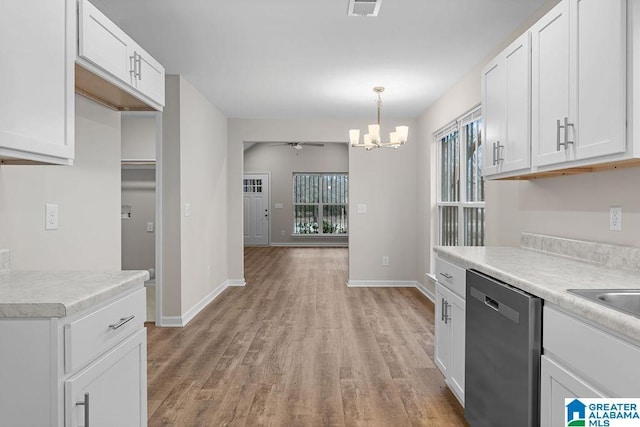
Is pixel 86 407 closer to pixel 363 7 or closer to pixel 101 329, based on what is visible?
pixel 101 329

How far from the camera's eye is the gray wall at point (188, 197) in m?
4.22

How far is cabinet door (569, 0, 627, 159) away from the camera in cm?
160

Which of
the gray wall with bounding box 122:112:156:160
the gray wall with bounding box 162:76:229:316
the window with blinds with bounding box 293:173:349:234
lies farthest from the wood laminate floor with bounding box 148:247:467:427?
the window with blinds with bounding box 293:173:349:234

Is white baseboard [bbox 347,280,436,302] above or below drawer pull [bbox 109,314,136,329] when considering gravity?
below

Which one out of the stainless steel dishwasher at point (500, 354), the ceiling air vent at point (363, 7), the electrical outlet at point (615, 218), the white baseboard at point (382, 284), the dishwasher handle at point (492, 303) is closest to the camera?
the stainless steel dishwasher at point (500, 354)

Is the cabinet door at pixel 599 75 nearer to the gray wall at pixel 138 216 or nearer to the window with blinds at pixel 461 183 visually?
the window with blinds at pixel 461 183

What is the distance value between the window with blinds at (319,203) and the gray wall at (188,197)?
6990 millimetres

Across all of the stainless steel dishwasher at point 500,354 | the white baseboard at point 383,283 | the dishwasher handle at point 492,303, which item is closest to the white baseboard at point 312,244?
the white baseboard at point 383,283

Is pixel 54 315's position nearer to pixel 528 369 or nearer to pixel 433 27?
pixel 528 369

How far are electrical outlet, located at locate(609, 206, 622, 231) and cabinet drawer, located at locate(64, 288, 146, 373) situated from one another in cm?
224

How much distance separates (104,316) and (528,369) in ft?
4.91

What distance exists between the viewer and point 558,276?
1.74 m

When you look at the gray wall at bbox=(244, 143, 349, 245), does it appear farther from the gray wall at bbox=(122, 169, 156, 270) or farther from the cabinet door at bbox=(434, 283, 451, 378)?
the cabinet door at bbox=(434, 283, 451, 378)

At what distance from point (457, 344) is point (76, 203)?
7.53ft
